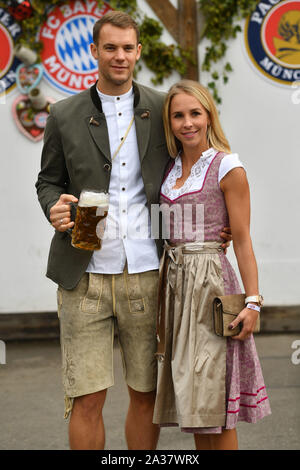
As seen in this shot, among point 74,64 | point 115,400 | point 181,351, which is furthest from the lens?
point 74,64

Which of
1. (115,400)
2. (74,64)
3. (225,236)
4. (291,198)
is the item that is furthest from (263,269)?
(225,236)

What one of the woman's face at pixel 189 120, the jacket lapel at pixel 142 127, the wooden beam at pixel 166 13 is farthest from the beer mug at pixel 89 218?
the wooden beam at pixel 166 13

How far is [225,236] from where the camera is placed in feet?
8.66

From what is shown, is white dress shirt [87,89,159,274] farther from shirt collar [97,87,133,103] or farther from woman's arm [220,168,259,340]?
woman's arm [220,168,259,340]

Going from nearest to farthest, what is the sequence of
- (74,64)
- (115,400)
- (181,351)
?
(181,351) → (115,400) → (74,64)

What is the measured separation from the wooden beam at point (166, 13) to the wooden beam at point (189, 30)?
0.04 m

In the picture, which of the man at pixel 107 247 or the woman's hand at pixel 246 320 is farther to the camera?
the man at pixel 107 247

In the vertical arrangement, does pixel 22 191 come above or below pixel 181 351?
above

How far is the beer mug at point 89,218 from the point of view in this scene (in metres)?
2.42

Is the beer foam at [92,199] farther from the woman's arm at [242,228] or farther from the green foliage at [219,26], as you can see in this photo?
the green foliage at [219,26]

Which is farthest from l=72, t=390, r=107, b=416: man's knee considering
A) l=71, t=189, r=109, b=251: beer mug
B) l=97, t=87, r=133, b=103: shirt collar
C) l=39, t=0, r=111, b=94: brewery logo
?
l=39, t=0, r=111, b=94: brewery logo

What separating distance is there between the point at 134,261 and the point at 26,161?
10.1 feet

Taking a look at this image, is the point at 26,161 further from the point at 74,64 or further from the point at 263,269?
the point at 263,269

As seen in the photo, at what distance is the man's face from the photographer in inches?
103
